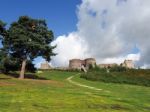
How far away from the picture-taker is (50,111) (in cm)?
2444

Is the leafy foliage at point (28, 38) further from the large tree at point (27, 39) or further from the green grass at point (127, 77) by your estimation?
the green grass at point (127, 77)

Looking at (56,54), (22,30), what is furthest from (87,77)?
(22,30)

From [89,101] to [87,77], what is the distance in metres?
53.9

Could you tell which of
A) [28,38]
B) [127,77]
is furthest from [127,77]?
[28,38]

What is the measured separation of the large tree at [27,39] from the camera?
2753 inches

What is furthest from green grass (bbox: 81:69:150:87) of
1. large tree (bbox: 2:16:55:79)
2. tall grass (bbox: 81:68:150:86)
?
large tree (bbox: 2:16:55:79)

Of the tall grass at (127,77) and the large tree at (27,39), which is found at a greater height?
the large tree at (27,39)

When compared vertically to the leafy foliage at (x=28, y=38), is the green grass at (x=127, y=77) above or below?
below

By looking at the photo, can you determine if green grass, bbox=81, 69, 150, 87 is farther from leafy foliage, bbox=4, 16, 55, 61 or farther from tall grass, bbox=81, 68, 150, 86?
leafy foliage, bbox=4, 16, 55, 61

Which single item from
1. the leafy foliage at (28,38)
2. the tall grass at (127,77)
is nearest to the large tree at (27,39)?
the leafy foliage at (28,38)

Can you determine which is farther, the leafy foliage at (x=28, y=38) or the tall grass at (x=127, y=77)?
the tall grass at (x=127, y=77)

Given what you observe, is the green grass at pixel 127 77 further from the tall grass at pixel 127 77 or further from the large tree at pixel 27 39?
the large tree at pixel 27 39

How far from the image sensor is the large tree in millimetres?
69938

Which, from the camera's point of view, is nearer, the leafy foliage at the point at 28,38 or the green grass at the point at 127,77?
the leafy foliage at the point at 28,38
